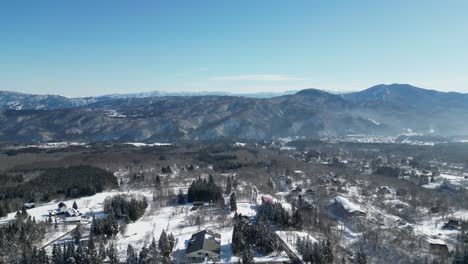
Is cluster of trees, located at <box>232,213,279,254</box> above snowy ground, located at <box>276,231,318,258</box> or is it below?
above

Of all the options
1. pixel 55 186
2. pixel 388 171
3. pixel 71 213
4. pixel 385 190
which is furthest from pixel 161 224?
pixel 388 171

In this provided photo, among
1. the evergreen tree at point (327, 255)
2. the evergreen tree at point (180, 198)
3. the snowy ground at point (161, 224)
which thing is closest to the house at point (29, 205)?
the snowy ground at point (161, 224)

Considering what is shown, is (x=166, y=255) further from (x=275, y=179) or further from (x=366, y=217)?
(x=275, y=179)

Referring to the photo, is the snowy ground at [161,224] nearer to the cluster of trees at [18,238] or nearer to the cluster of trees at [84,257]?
the cluster of trees at [18,238]

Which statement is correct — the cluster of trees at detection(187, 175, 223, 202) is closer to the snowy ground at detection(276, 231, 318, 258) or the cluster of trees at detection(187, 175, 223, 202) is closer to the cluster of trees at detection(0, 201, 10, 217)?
the snowy ground at detection(276, 231, 318, 258)

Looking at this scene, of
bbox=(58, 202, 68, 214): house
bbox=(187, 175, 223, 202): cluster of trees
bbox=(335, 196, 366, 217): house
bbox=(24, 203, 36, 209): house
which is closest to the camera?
bbox=(58, 202, 68, 214): house

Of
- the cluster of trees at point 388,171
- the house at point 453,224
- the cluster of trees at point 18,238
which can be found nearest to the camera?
the cluster of trees at point 18,238

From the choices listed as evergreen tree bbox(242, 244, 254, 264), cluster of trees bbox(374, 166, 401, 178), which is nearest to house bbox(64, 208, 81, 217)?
evergreen tree bbox(242, 244, 254, 264)
